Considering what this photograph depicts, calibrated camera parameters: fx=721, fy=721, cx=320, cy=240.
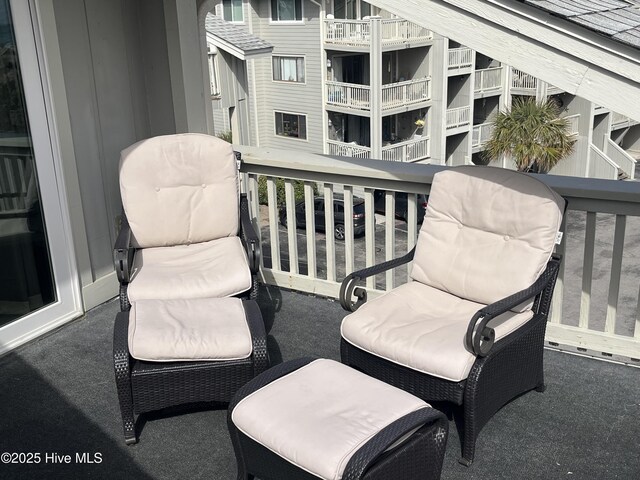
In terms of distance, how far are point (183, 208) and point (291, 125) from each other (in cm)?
1657

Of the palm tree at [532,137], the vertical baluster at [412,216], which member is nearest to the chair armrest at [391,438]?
the vertical baluster at [412,216]

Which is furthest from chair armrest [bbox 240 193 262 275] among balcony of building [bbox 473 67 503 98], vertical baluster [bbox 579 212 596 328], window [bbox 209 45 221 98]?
balcony of building [bbox 473 67 503 98]

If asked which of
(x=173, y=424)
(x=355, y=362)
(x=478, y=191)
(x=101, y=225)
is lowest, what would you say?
(x=173, y=424)

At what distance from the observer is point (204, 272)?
3699mm

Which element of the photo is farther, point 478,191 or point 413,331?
point 478,191

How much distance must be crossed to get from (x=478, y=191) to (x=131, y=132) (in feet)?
7.58

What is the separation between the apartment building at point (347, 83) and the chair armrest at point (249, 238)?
13.4 metres

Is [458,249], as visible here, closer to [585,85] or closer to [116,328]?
[585,85]

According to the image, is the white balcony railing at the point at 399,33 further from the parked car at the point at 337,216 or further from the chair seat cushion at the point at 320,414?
the chair seat cushion at the point at 320,414

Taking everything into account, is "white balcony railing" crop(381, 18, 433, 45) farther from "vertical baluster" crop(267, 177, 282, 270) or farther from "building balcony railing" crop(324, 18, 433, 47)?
"vertical baluster" crop(267, 177, 282, 270)

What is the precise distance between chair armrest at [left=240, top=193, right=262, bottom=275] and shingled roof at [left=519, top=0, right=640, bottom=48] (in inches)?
72.2

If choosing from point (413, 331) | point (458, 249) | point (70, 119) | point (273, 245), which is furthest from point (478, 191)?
point (70, 119)

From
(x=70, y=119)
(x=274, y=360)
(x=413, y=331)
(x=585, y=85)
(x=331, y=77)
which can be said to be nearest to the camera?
(x=585, y=85)

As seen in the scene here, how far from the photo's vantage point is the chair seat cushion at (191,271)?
3529mm
